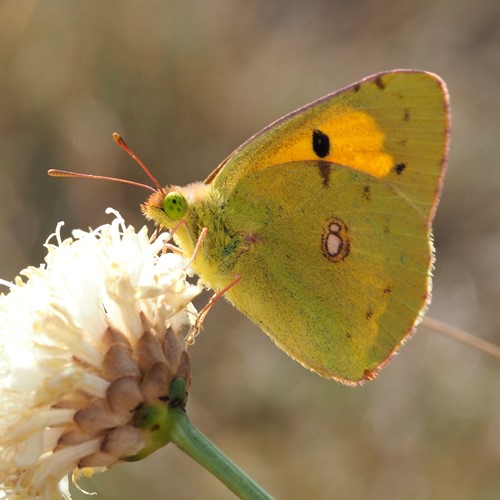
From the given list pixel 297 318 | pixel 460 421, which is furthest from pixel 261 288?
pixel 460 421

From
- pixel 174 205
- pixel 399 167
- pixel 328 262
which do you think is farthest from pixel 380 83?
pixel 174 205

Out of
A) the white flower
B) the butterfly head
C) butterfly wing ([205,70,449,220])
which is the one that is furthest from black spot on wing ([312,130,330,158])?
the white flower

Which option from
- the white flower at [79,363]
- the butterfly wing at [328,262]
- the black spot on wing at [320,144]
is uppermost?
the black spot on wing at [320,144]

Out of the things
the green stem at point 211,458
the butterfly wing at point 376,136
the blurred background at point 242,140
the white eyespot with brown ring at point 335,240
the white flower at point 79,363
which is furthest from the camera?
the blurred background at point 242,140

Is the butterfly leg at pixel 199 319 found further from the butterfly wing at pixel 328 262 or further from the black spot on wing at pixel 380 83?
the black spot on wing at pixel 380 83

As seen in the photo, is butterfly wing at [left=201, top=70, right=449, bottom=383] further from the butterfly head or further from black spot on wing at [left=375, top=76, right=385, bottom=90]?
the butterfly head

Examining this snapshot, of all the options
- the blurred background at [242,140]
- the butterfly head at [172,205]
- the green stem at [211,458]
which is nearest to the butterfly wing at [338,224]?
the butterfly head at [172,205]
